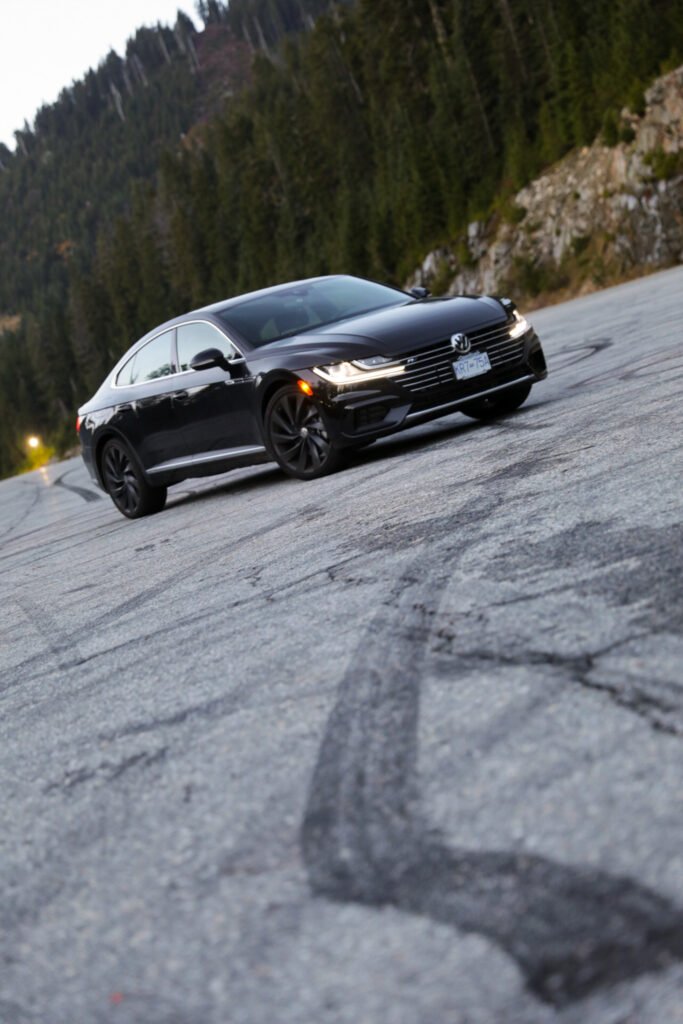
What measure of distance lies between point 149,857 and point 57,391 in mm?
136782

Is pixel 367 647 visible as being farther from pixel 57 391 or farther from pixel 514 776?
pixel 57 391

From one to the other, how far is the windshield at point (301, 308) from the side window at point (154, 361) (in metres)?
0.76

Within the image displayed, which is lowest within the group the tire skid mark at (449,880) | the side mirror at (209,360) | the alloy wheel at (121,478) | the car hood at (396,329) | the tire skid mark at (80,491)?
the tire skid mark at (80,491)

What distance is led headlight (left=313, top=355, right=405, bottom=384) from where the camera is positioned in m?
8.78

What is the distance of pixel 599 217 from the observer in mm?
51531

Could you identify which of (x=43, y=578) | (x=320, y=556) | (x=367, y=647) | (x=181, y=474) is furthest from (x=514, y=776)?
(x=181, y=474)

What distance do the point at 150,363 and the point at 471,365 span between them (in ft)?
11.0

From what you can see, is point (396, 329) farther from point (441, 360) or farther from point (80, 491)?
point (80, 491)

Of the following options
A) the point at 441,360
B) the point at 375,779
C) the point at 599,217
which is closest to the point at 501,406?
the point at 441,360

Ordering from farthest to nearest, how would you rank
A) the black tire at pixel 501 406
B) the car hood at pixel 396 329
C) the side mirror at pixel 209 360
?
the black tire at pixel 501 406 → the side mirror at pixel 209 360 → the car hood at pixel 396 329

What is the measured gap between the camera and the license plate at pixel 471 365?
9.02 m

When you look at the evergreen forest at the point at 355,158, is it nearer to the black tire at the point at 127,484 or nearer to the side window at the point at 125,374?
the side window at the point at 125,374

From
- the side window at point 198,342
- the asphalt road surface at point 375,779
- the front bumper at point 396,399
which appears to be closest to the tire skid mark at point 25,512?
the side window at point 198,342

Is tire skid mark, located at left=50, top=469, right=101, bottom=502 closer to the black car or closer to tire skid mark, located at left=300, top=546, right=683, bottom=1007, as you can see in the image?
the black car
